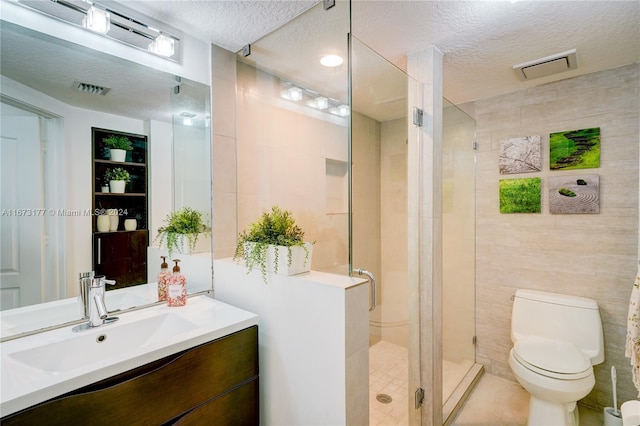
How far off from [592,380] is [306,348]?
70.2 inches

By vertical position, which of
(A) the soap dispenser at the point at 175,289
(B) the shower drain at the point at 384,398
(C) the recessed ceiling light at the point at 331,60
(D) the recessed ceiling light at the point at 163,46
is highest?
(D) the recessed ceiling light at the point at 163,46

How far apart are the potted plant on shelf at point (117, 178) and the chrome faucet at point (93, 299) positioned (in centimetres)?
40

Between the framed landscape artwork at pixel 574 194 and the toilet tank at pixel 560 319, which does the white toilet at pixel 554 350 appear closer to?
the toilet tank at pixel 560 319

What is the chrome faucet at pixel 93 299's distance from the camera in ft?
4.14

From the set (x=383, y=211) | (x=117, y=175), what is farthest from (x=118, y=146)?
(x=383, y=211)

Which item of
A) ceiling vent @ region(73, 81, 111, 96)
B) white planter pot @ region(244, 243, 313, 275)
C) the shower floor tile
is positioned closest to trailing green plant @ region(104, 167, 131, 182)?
ceiling vent @ region(73, 81, 111, 96)

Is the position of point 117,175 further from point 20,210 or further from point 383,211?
point 383,211

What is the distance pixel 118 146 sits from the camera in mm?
1427

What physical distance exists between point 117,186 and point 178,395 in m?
0.96

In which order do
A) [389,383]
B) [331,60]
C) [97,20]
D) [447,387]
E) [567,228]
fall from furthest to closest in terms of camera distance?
[567,228] < [447,387] < [389,383] < [331,60] < [97,20]

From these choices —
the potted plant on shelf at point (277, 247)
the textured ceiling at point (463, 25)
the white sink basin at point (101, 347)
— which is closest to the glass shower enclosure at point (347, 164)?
the textured ceiling at point (463, 25)

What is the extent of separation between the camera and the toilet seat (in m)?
1.77

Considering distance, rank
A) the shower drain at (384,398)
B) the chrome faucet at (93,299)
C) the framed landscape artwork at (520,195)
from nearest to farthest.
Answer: the chrome faucet at (93,299) < the shower drain at (384,398) < the framed landscape artwork at (520,195)

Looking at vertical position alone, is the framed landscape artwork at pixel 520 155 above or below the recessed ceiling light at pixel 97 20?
below
